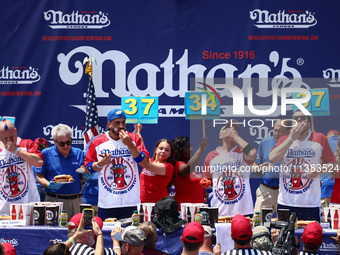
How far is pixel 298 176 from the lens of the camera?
227 inches

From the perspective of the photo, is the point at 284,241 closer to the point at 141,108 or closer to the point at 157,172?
the point at 157,172

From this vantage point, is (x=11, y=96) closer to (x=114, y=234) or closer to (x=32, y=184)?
(x=32, y=184)

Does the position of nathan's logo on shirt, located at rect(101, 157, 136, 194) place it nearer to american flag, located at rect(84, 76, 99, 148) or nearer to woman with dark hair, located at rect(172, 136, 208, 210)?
woman with dark hair, located at rect(172, 136, 208, 210)

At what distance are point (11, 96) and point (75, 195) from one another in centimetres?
297

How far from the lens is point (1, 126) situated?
581 centimetres

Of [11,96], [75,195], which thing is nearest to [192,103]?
[75,195]

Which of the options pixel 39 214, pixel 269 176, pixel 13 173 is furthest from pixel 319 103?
pixel 13 173

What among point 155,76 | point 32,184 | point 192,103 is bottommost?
point 32,184

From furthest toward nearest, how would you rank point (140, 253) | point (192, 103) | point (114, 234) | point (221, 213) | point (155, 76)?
point (155, 76) < point (192, 103) < point (221, 213) < point (114, 234) < point (140, 253)

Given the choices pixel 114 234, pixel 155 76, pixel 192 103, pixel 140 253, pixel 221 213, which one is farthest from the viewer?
pixel 155 76

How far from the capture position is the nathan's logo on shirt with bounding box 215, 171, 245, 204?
18.5 ft

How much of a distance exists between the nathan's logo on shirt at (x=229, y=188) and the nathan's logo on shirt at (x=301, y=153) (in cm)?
58

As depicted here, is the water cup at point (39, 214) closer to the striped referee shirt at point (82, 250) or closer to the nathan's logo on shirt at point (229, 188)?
the striped referee shirt at point (82, 250)

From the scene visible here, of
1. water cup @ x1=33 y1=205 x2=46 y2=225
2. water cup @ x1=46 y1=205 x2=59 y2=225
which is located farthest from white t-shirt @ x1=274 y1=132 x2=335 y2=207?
water cup @ x1=33 y1=205 x2=46 y2=225
